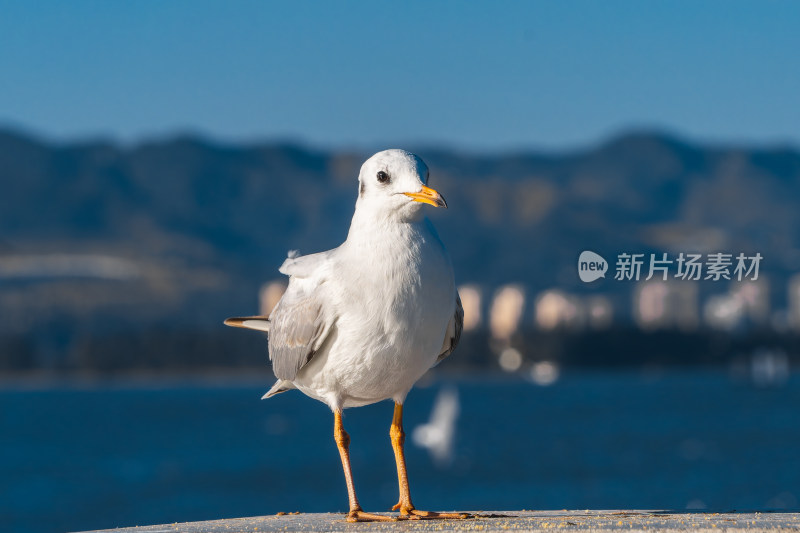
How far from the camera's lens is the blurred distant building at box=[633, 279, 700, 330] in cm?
15571

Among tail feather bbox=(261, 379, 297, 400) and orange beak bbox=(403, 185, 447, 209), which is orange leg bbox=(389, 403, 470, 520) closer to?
tail feather bbox=(261, 379, 297, 400)

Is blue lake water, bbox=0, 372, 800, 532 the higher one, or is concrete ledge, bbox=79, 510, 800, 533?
concrete ledge, bbox=79, 510, 800, 533

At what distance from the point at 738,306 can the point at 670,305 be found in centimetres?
2298

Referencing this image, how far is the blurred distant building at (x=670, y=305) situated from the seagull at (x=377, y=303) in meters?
141

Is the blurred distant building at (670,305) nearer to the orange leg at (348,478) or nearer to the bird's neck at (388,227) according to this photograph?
the orange leg at (348,478)

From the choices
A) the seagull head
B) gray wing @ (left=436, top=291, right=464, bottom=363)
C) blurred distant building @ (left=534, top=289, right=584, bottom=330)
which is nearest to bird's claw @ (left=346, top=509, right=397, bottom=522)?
gray wing @ (left=436, top=291, right=464, bottom=363)

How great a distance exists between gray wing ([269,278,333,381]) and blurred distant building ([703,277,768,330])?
152 meters

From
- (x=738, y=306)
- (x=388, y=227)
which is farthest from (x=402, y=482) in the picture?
(x=738, y=306)

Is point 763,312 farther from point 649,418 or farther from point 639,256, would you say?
point 639,256

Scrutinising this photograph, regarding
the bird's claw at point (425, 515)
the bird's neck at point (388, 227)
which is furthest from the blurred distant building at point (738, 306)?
the bird's neck at point (388, 227)

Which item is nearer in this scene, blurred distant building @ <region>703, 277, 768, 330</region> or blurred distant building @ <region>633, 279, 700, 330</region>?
blurred distant building @ <region>633, 279, 700, 330</region>

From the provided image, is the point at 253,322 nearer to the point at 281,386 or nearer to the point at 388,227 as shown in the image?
the point at 281,386

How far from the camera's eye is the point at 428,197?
7699 millimetres

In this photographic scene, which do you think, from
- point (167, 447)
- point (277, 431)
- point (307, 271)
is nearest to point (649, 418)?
Result: point (277, 431)
